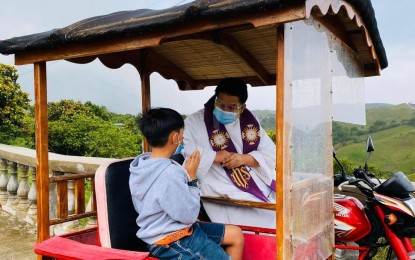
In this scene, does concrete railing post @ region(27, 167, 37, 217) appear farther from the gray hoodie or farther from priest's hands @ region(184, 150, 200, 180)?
priest's hands @ region(184, 150, 200, 180)

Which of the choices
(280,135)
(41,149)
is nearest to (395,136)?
(41,149)

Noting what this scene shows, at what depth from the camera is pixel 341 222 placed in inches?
133

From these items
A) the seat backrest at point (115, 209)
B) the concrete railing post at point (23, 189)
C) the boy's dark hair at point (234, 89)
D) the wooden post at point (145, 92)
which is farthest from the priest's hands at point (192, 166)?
the concrete railing post at point (23, 189)

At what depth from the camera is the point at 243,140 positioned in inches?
150

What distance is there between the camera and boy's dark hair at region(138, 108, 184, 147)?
2.78m

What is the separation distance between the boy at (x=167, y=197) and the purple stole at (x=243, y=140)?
2.75ft

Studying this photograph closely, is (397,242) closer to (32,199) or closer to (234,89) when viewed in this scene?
(234,89)

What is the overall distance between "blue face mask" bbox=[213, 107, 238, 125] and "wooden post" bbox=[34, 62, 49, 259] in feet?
4.07

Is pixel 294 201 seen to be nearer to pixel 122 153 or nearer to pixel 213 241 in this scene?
pixel 213 241

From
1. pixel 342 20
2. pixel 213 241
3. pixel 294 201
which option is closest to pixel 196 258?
pixel 213 241

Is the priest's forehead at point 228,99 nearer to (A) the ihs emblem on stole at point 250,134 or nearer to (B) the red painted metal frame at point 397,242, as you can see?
(A) the ihs emblem on stole at point 250,134

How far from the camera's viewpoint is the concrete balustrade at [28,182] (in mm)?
5070

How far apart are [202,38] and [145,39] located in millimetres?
630

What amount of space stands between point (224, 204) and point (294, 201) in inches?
46.4
